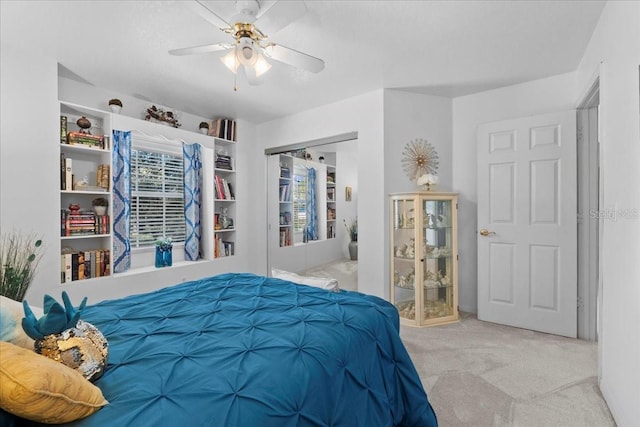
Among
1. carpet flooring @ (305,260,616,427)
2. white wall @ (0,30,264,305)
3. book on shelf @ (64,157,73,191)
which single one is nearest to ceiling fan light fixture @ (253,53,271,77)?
white wall @ (0,30,264,305)

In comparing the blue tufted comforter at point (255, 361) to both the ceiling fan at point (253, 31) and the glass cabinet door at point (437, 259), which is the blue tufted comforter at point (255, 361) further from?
the glass cabinet door at point (437, 259)

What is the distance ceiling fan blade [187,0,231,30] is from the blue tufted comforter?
1554mm

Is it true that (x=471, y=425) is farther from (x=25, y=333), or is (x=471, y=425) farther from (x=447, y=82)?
(x=447, y=82)

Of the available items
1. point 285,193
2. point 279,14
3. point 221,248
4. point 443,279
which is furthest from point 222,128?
point 443,279

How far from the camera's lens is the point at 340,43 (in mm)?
2562

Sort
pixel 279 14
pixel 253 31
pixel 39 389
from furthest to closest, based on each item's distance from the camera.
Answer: pixel 253 31, pixel 279 14, pixel 39 389

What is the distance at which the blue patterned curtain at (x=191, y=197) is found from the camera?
4.01m

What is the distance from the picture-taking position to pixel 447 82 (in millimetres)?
3396

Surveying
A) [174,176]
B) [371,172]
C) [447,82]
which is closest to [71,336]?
[371,172]

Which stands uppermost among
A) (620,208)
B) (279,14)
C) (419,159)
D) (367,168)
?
(279,14)

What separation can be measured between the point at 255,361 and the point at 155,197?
3.29 meters

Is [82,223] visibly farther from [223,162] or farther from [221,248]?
[223,162]

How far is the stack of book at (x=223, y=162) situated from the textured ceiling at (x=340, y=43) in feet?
2.94

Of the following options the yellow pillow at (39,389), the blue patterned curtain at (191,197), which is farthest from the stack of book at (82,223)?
the yellow pillow at (39,389)
